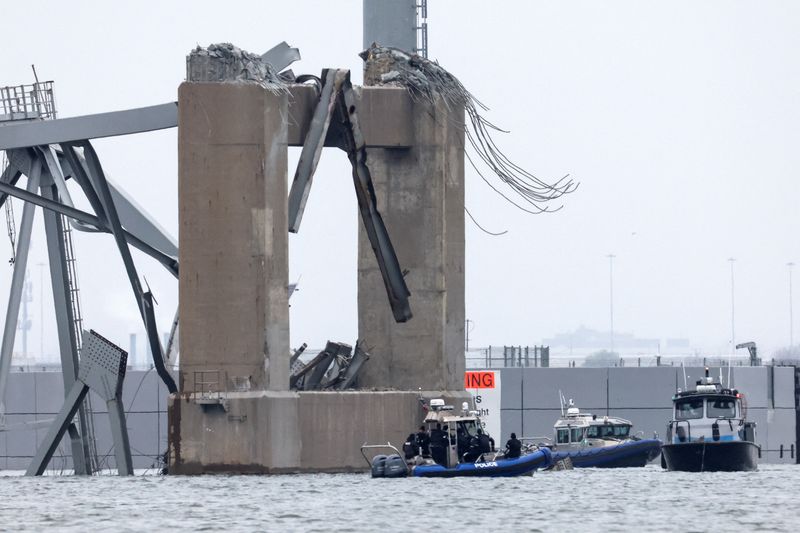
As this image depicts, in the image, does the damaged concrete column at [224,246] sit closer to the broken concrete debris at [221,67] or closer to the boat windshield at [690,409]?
the broken concrete debris at [221,67]

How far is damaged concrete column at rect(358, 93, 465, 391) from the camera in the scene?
81750 mm

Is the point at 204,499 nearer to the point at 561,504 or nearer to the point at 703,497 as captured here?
the point at 561,504

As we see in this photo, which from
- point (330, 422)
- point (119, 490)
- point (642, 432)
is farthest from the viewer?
point (642, 432)

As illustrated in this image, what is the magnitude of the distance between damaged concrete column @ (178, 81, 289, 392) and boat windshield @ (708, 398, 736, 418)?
669 inches

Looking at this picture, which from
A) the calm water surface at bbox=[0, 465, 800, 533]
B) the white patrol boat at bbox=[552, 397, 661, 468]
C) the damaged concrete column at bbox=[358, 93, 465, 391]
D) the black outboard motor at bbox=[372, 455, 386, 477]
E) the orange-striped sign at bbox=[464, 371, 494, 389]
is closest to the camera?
the calm water surface at bbox=[0, 465, 800, 533]

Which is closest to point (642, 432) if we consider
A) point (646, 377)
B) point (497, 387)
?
point (646, 377)

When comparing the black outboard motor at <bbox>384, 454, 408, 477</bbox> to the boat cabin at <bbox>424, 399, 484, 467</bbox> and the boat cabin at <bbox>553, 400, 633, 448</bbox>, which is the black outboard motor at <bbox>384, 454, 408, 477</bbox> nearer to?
the boat cabin at <bbox>424, 399, 484, 467</bbox>

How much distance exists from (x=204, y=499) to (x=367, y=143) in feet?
64.4

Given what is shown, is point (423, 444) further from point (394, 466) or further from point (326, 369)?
point (326, 369)

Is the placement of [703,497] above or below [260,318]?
below

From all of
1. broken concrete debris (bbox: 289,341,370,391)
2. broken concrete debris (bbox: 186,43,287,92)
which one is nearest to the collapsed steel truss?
broken concrete debris (bbox: 289,341,370,391)

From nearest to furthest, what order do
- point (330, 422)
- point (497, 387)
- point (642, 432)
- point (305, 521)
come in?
point (305, 521) → point (330, 422) → point (497, 387) → point (642, 432)

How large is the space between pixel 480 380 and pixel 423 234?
14123mm

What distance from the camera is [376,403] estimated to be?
259ft
